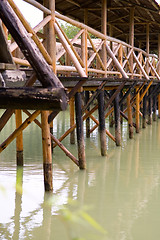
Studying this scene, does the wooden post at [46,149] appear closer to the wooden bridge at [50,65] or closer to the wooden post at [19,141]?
the wooden bridge at [50,65]

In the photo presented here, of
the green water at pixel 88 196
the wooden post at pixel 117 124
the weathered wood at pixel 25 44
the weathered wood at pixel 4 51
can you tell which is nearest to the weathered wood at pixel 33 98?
the weathered wood at pixel 25 44

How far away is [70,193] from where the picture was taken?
6102 mm

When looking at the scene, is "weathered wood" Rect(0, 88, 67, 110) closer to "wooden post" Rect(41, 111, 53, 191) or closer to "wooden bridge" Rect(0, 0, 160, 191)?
"wooden bridge" Rect(0, 0, 160, 191)

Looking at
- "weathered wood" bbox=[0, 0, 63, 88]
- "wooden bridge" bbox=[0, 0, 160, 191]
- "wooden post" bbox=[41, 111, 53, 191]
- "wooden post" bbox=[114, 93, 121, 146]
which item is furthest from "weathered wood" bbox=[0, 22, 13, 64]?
"wooden post" bbox=[114, 93, 121, 146]

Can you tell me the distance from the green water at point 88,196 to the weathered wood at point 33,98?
644 mm

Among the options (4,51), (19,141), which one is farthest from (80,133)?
(4,51)

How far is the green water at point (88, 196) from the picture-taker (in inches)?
178

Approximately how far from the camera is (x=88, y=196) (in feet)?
19.5

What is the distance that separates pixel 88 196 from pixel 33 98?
9.88ft

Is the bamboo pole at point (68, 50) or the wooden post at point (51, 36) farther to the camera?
the bamboo pole at point (68, 50)

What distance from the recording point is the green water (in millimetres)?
4512

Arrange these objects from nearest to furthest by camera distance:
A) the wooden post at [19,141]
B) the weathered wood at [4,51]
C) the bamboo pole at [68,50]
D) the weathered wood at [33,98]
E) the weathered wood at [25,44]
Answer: the weathered wood at [33,98] < the weathered wood at [25,44] < the weathered wood at [4,51] < the bamboo pole at [68,50] < the wooden post at [19,141]

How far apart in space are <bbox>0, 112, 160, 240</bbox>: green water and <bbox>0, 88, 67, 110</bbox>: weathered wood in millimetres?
644

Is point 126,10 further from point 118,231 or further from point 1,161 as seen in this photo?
point 118,231
